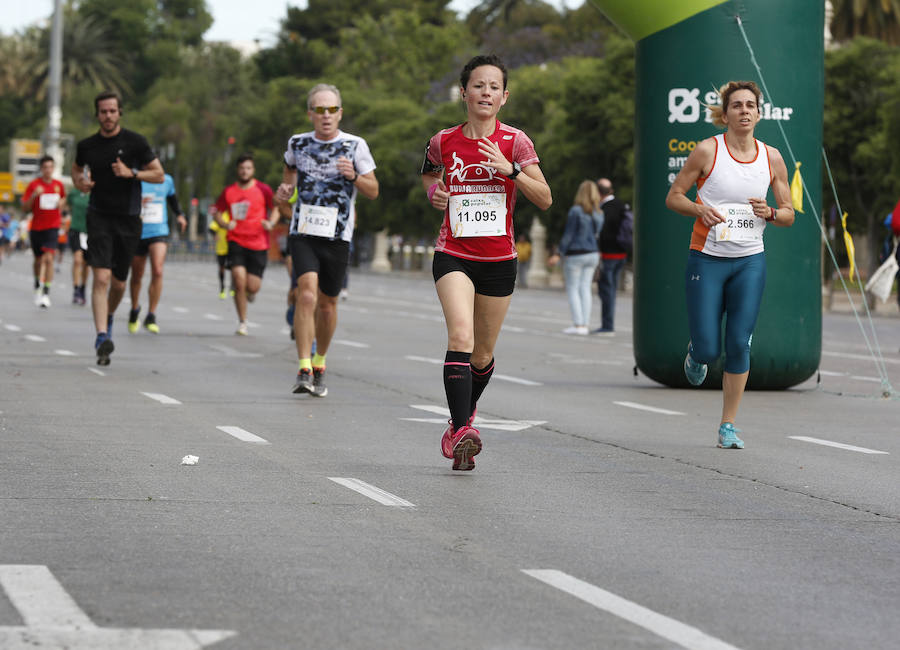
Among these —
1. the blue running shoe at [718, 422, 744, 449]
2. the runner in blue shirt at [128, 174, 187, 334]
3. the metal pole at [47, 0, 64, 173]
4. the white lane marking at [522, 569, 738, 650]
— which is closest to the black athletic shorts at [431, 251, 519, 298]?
the blue running shoe at [718, 422, 744, 449]

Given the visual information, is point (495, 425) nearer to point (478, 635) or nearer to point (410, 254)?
point (478, 635)

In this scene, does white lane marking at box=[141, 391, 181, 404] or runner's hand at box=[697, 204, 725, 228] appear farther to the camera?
white lane marking at box=[141, 391, 181, 404]

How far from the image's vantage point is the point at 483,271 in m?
8.67

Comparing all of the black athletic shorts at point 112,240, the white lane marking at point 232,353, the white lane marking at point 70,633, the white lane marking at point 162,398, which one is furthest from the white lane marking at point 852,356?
the white lane marking at point 70,633

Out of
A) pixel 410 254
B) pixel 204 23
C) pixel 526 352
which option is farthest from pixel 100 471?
pixel 204 23

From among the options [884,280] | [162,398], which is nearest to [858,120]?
[884,280]

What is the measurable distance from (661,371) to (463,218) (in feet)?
18.5

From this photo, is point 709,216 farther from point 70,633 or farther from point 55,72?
point 55,72

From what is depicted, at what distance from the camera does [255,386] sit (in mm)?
13078

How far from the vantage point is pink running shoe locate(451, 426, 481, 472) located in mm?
8266

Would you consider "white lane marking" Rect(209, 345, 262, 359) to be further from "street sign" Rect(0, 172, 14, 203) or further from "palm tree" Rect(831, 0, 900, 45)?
"street sign" Rect(0, 172, 14, 203)

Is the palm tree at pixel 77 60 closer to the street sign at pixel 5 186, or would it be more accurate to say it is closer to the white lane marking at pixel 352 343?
Result: the street sign at pixel 5 186

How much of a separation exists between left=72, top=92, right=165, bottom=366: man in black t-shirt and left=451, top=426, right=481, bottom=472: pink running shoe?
653 centimetres

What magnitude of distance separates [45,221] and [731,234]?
17.0 m
